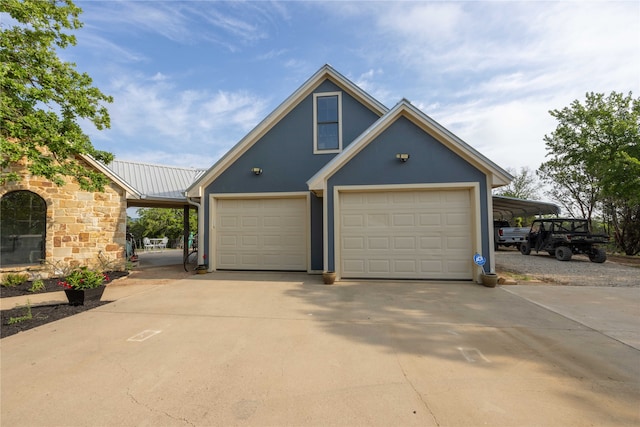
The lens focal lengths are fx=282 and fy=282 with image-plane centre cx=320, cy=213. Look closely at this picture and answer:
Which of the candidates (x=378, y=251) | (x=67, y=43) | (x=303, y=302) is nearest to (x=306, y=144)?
(x=378, y=251)

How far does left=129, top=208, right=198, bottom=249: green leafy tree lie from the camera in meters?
24.9

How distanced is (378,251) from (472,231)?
249 centimetres

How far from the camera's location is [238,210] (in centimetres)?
954

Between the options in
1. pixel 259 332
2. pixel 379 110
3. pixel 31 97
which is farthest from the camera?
pixel 379 110

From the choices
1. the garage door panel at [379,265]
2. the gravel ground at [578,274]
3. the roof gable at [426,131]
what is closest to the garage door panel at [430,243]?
the garage door panel at [379,265]

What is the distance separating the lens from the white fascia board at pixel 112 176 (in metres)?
8.63

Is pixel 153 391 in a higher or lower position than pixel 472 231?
lower

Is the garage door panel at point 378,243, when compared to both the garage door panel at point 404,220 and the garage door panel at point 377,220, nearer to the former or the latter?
the garage door panel at point 377,220

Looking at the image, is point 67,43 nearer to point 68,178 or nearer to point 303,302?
point 68,178

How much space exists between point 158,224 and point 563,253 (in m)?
27.8

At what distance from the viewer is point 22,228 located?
7922 mm

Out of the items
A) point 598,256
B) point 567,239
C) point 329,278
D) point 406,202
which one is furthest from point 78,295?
point 598,256

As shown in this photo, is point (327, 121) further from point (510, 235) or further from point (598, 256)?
point (510, 235)

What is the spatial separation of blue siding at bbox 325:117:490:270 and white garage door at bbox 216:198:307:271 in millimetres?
1862
